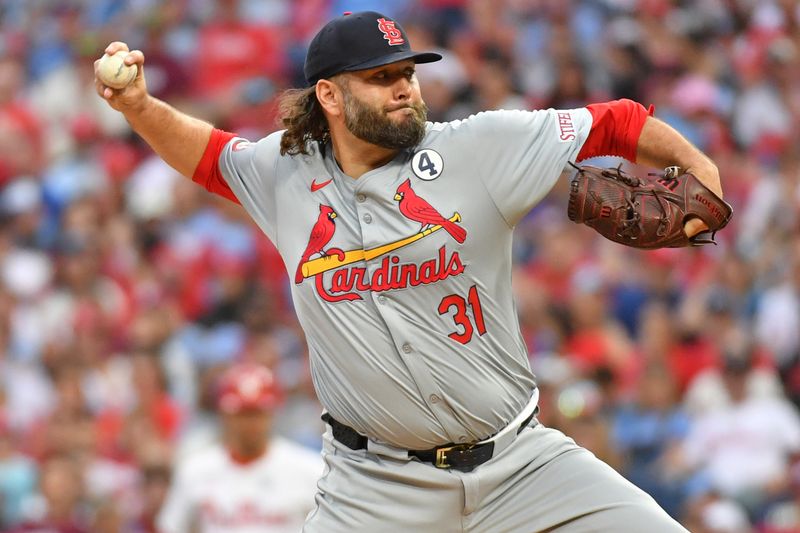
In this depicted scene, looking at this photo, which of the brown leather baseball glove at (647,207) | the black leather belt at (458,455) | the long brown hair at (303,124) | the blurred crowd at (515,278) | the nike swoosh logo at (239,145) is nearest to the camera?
the brown leather baseball glove at (647,207)

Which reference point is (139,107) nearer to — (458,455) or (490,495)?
(458,455)

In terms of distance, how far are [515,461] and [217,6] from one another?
9.44 m

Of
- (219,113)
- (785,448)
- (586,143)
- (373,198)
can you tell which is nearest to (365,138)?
(373,198)

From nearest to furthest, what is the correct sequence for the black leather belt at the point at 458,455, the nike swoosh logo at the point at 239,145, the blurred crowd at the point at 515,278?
the black leather belt at the point at 458,455 < the nike swoosh logo at the point at 239,145 < the blurred crowd at the point at 515,278

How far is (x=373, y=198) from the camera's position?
465cm

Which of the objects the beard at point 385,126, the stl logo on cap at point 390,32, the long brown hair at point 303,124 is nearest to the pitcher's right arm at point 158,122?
the long brown hair at point 303,124

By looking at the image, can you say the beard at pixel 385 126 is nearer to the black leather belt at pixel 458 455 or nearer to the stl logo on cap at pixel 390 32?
the stl logo on cap at pixel 390 32

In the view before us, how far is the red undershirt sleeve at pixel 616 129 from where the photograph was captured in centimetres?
461

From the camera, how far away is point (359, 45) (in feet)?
15.2

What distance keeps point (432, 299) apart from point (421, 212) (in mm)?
279

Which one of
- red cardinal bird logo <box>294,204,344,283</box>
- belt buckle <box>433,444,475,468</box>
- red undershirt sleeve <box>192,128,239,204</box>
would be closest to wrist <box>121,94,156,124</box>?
red undershirt sleeve <box>192,128,239,204</box>

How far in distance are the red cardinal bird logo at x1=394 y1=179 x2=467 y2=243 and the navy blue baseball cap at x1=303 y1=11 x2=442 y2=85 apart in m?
0.41

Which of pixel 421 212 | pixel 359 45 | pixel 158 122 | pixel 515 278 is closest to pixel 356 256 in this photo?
pixel 421 212

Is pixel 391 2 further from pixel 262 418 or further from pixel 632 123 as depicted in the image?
pixel 632 123
